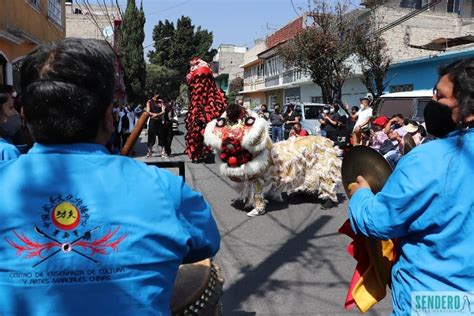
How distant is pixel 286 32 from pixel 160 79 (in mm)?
23238

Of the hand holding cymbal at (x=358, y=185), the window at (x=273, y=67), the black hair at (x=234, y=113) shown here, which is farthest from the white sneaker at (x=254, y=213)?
the window at (x=273, y=67)

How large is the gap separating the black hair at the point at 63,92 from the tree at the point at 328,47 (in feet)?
66.9

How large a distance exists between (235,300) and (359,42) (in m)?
18.1

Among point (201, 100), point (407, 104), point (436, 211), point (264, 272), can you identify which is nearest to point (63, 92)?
point (436, 211)

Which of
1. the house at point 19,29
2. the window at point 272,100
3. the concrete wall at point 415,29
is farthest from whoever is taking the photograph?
the window at point 272,100

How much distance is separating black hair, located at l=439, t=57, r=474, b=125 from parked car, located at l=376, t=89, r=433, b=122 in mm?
8914

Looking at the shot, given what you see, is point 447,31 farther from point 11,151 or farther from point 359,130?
point 11,151

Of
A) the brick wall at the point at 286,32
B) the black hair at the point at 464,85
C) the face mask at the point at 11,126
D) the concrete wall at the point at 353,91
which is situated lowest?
the face mask at the point at 11,126

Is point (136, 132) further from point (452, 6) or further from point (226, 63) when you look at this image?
point (226, 63)

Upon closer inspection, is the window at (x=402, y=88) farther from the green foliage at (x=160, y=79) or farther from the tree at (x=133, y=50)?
the green foliage at (x=160, y=79)

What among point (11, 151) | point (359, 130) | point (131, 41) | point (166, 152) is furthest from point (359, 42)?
point (131, 41)

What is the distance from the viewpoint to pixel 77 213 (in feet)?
3.92

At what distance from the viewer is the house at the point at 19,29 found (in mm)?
11391

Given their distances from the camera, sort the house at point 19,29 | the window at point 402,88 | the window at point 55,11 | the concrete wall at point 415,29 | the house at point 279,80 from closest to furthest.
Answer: the house at point 19,29 → the window at point 55,11 → the window at point 402,88 → the concrete wall at point 415,29 → the house at point 279,80
